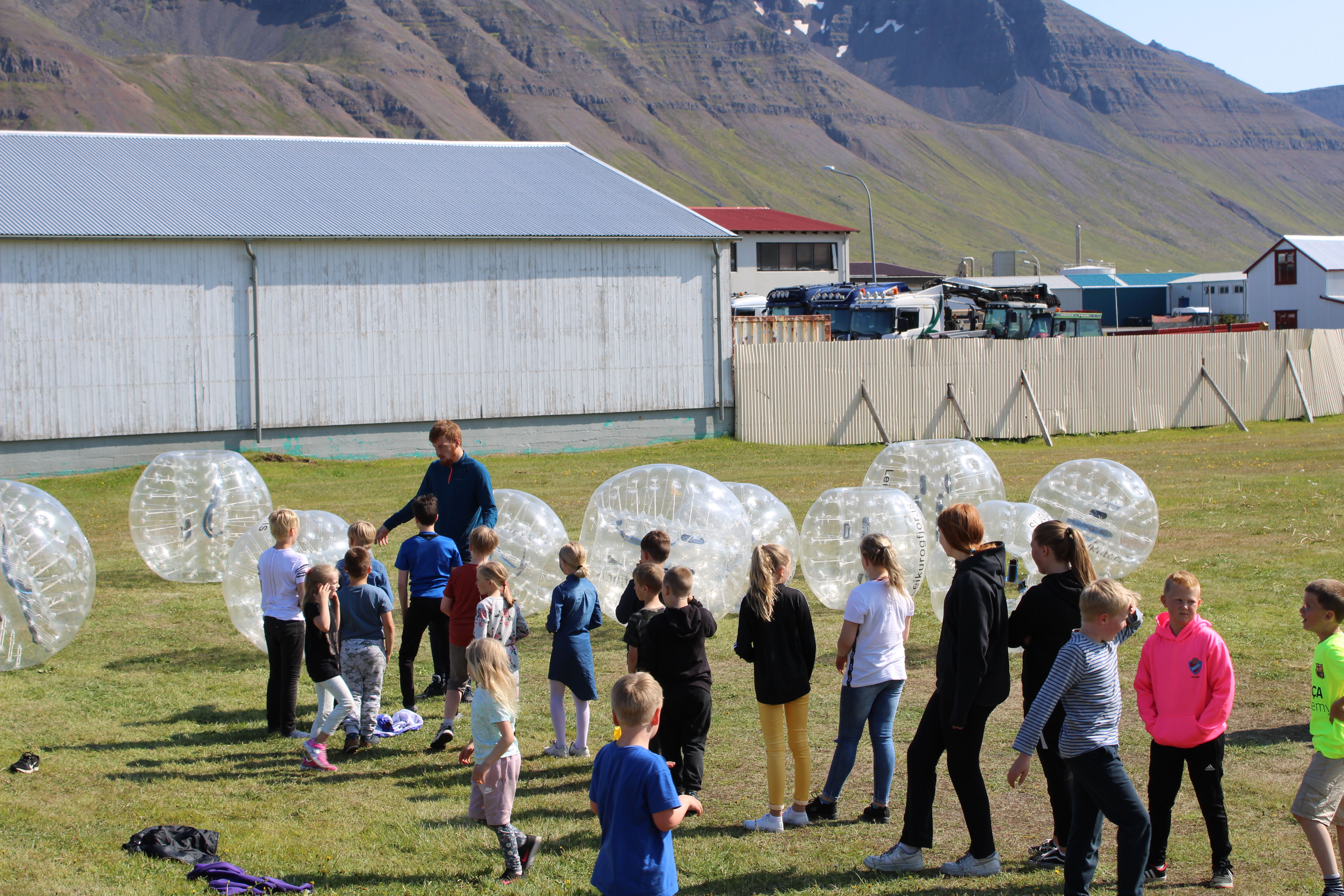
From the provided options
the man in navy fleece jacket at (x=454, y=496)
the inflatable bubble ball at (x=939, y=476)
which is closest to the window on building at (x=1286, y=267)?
the inflatable bubble ball at (x=939, y=476)

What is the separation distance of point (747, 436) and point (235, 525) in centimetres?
1690

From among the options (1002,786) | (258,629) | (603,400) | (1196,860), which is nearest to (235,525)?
(258,629)

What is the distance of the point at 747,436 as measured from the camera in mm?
27781

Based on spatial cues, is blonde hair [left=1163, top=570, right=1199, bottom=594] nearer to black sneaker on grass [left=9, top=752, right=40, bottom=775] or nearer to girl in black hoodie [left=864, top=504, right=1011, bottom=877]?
girl in black hoodie [left=864, top=504, right=1011, bottom=877]

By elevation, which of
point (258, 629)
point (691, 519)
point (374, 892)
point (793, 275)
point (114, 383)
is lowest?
point (374, 892)

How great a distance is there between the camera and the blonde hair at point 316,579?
281 inches

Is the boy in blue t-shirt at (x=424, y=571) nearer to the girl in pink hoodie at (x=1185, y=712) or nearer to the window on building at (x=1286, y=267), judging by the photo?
the girl in pink hoodie at (x=1185, y=712)

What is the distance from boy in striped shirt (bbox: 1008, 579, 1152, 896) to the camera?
15.5 feet

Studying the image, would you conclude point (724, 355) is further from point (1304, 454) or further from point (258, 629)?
point (258, 629)

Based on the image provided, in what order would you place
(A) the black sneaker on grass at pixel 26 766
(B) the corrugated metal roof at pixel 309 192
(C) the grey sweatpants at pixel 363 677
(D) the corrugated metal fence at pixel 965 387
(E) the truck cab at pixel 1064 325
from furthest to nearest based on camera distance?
(E) the truck cab at pixel 1064 325 → (D) the corrugated metal fence at pixel 965 387 → (B) the corrugated metal roof at pixel 309 192 → (C) the grey sweatpants at pixel 363 677 → (A) the black sneaker on grass at pixel 26 766

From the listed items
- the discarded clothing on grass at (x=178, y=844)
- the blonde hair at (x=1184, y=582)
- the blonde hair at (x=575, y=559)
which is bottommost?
the discarded clothing on grass at (x=178, y=844)

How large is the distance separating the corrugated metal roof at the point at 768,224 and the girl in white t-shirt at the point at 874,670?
4874 centimetres

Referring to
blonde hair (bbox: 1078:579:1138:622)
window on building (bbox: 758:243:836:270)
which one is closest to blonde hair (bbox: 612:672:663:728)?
blonde hair (bbox: 1078:579:1138:622)

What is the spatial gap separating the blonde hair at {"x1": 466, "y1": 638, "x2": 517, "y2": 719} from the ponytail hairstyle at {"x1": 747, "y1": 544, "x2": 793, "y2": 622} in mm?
1323
